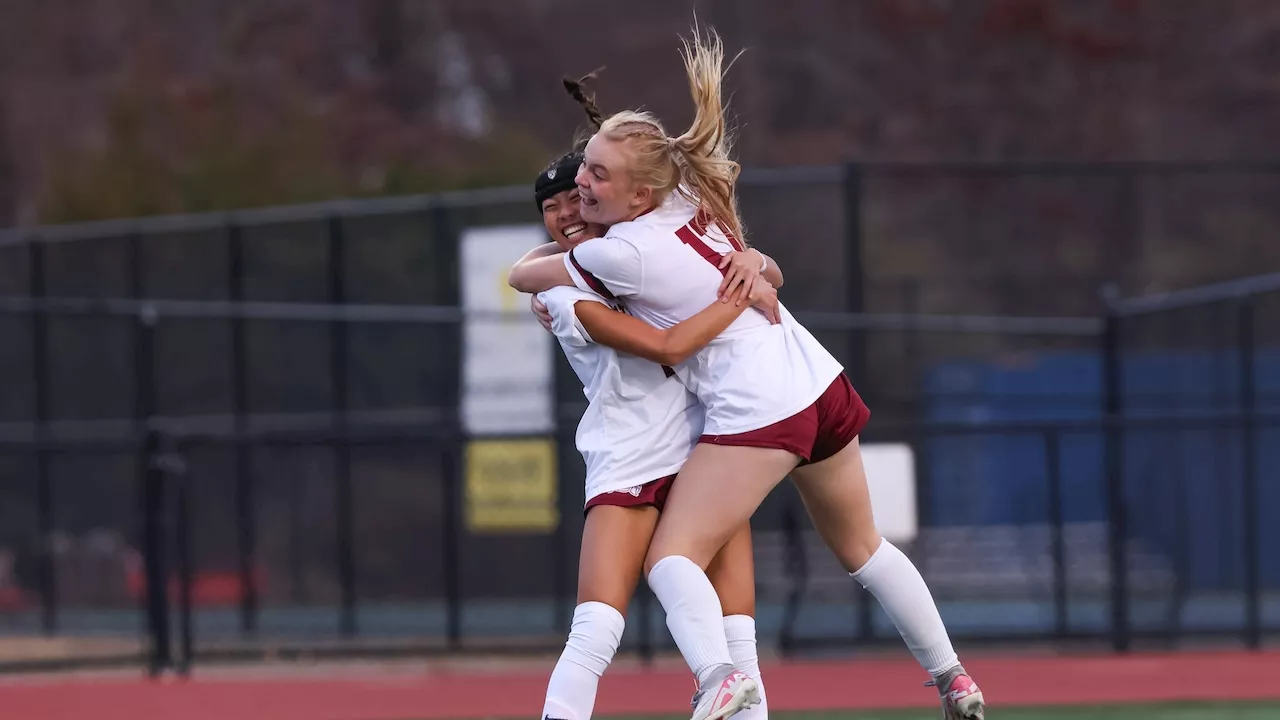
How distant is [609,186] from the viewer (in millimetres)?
5383

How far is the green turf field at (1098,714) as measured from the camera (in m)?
8.17

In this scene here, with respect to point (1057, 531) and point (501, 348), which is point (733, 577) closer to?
point (1057, 531)

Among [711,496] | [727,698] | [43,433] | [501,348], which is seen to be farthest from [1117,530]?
[43,433]

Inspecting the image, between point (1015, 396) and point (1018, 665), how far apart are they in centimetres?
457

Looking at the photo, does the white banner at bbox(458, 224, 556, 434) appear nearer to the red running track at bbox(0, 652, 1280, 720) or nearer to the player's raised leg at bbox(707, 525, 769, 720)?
the red running track at bbox(0, 652, 1280, 720)

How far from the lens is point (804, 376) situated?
216 inches

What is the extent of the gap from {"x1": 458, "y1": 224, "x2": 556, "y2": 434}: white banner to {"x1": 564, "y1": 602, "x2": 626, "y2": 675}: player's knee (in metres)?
8.57

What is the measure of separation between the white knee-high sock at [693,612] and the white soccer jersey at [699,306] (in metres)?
0.40

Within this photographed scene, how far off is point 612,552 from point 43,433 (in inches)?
463

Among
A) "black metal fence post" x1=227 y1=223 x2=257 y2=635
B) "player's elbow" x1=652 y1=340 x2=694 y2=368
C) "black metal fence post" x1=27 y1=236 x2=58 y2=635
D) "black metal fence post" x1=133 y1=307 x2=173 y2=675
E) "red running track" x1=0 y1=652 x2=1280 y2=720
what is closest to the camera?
"player's elbow" x1=652 y1=340 x2=694 y2=368

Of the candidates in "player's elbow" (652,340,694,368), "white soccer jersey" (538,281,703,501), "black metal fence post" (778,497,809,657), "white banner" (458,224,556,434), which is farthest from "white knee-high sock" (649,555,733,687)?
"white banner" (458,224,556,434)

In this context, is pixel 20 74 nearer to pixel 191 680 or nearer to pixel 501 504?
pixel 501 504

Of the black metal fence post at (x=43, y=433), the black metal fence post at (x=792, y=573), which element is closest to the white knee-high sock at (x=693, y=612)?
the black metal fence post at (x=792, y=573)

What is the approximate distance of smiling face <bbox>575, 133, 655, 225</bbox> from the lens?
535cm
